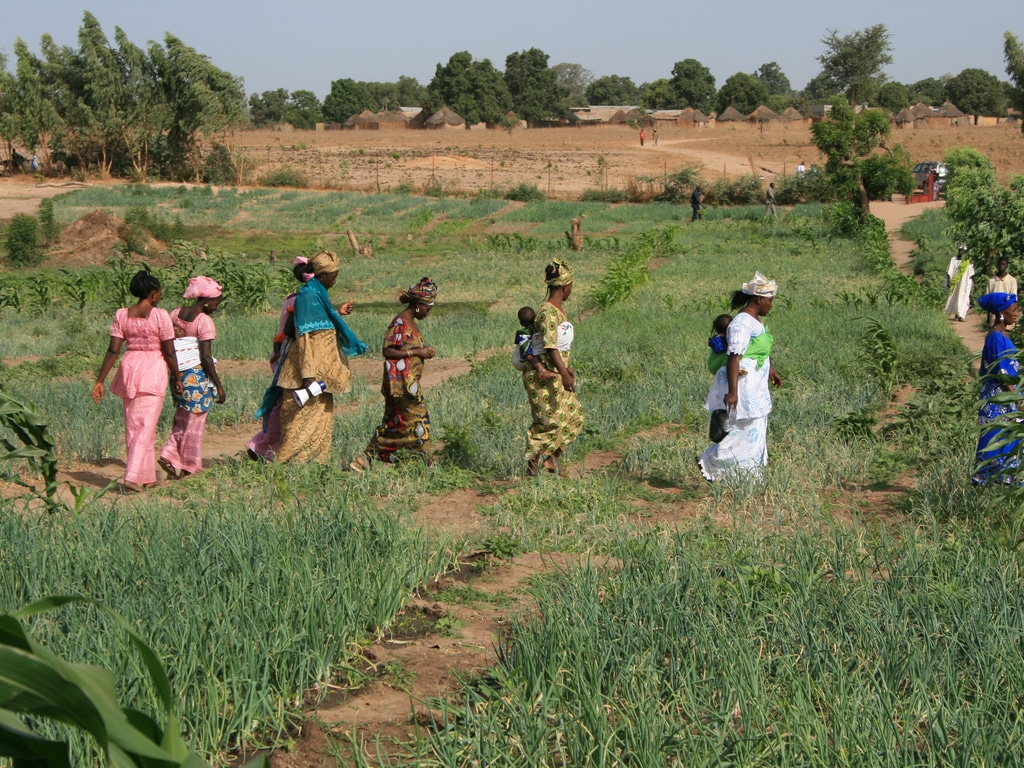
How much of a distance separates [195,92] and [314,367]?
4342 cm

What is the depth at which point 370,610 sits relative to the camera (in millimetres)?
4301

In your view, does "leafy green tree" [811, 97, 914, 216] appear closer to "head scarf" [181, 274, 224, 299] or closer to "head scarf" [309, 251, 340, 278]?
"head scarf" [309, 251, 340, 278]

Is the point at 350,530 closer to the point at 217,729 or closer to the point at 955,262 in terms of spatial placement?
the point at 217,729

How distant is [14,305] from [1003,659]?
17076 millimetres

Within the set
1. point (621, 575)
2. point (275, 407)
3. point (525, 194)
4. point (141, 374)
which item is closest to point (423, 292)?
point (275, 407)

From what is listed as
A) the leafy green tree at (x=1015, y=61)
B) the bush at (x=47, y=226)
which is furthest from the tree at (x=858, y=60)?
the bush at (x=47, y=226)

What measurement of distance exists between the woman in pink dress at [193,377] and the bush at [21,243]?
19.1 metres

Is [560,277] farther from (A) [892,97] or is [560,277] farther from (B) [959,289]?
(A) [892,97]

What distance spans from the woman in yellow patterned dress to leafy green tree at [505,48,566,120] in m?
82.3

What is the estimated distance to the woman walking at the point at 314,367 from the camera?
23.5ft

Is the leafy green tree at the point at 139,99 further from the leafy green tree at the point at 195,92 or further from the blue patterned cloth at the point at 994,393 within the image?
the blue patterned cloth at the point at 994,393

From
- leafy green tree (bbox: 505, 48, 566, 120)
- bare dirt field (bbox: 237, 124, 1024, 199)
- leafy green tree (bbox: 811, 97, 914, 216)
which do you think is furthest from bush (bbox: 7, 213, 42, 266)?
leafy green tree (bbox: 505, 48, 566, 120)

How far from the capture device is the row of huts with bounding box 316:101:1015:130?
74250mm

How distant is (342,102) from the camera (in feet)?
290
